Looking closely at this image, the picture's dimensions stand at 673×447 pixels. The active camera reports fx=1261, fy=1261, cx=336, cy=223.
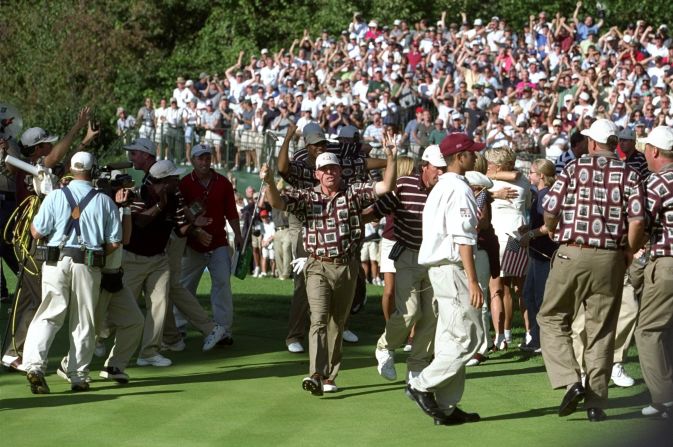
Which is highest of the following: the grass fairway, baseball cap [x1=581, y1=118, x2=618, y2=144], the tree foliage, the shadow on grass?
the tree foliage

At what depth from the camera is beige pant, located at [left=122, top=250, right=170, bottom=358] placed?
1155 cm

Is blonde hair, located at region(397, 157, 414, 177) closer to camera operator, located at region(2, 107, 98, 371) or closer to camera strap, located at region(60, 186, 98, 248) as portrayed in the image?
camera operator, located at region(2, 107, 98, 371)

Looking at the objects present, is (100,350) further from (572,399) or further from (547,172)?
(572,399)

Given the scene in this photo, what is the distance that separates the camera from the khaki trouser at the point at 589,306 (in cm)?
915

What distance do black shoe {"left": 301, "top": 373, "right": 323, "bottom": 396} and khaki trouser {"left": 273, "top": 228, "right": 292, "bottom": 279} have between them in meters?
11.8

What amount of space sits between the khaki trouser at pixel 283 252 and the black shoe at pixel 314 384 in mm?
11762

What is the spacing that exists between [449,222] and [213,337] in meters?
4.01

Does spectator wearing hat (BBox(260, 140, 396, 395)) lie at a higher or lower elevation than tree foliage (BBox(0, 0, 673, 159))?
lower

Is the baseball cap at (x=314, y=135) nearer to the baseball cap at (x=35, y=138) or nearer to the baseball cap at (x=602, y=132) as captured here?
the baseball cap at (x=35, y=138)


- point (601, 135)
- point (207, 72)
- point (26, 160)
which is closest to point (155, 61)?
point (207, 72)

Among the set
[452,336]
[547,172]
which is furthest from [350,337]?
[452,336]

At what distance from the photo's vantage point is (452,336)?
9.06 meters

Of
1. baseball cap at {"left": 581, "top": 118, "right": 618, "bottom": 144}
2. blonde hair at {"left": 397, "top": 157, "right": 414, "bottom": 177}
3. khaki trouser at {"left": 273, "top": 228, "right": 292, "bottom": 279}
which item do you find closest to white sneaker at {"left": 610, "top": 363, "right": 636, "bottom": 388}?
baseball cap at {"left": 581, "top": 118, "right": 618, "bottom": 144}

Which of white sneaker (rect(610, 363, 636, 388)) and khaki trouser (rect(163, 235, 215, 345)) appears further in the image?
khaki trouser (rect(163, 235, 215, 345))
